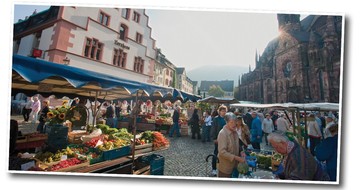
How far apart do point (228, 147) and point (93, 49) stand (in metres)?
11.0

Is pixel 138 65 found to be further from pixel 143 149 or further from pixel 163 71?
pixel 163 71

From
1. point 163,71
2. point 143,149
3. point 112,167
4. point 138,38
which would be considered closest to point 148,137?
point 143,149

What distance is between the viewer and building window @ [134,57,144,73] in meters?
14.3

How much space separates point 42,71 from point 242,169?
374 cm

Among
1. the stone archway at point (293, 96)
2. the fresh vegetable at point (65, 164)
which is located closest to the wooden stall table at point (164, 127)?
the fresh vegetable at point (65, 164)

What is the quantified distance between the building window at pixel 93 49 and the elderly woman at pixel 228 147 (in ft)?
34.2

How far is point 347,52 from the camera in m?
4.04

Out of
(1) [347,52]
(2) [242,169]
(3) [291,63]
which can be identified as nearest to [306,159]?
(2) [242,169]

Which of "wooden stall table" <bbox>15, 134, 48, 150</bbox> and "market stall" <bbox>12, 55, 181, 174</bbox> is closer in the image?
"market stall" <bbox>12, 55, 181, 174</bbox>

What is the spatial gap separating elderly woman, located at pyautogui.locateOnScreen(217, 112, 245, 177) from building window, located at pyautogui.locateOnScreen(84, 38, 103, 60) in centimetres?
1043

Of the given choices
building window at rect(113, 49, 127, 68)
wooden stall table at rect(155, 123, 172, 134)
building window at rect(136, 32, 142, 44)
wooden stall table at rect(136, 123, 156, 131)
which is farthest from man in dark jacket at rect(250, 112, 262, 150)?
building window at rect(136, 32, 142, 44)

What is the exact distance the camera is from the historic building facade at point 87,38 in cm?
872

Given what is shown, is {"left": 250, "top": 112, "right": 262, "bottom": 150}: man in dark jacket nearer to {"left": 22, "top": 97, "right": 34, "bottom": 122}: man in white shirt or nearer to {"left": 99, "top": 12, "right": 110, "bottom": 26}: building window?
{"left": 99, "top": 12, "right": 110, "bottom": 26}: building window

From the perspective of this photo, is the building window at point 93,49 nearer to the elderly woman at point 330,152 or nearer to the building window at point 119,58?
the building window at point 119,58
